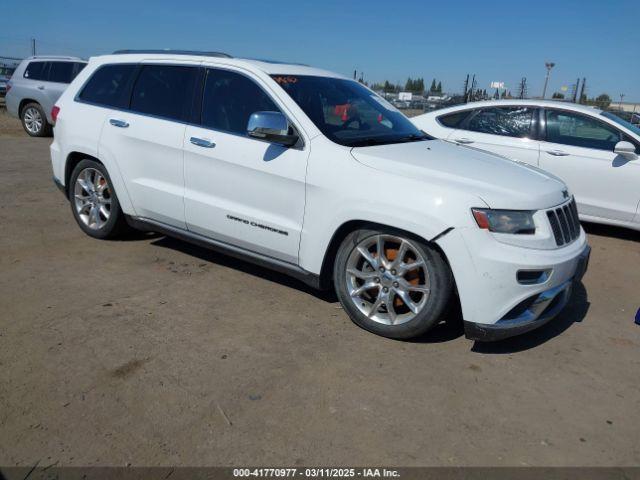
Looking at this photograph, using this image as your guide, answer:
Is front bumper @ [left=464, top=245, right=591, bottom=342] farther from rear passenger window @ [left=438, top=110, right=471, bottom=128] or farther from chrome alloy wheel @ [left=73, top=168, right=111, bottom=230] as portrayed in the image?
rear passenger window @ [left=438, top=110, right=471, bottom=128]

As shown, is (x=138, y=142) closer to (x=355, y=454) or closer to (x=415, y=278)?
(x=415, y=278)

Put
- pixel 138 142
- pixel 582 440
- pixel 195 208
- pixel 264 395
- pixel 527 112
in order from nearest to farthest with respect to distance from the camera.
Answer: pixel 582 440 < pixel 264 395 < pixel 195 208 < pixel 138 142 < pixel 527 112

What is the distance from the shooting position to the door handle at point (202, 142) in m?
4.21

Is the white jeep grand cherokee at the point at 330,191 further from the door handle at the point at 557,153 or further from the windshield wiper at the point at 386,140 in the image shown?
the door handle at the point at 557,153

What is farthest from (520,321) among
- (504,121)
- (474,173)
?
(504,121)

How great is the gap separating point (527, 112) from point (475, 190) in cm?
416

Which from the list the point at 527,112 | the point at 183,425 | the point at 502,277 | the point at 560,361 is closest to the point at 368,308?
the point at 502,277

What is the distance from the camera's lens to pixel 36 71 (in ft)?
43.9

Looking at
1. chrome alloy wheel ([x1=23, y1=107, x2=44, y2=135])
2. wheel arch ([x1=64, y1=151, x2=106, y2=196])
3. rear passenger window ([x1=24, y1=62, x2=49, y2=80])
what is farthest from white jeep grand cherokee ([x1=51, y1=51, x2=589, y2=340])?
rear passenger window ([x1=24, y1=62, x2=49, y2=80])

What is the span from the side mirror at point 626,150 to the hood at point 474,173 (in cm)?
264

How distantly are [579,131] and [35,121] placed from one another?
40.1 ft

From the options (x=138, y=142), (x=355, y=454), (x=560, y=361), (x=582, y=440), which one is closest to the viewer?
(x=355, y=454)

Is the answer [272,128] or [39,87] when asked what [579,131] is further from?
[39,87]

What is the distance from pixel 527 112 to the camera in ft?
22.6
